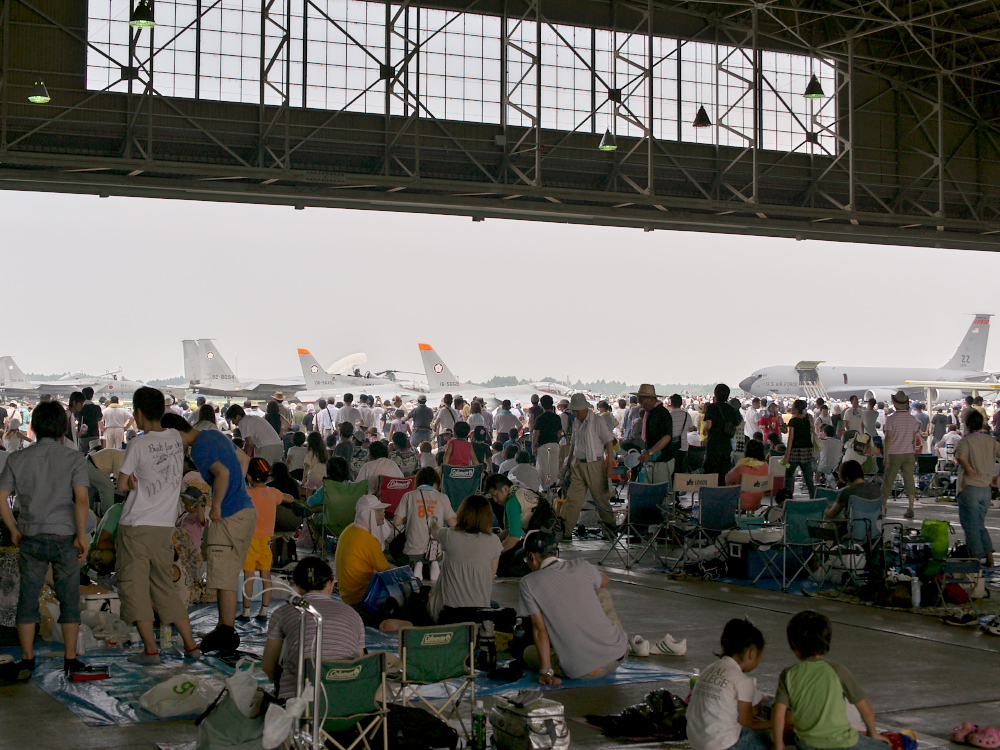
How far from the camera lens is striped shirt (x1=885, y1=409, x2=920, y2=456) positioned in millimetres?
13397

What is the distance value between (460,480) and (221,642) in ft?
14.3

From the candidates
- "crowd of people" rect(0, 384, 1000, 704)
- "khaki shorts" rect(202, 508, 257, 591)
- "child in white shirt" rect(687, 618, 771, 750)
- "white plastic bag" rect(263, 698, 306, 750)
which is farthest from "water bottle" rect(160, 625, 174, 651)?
"child in white shirt" rect(687, 618, 771, 750)

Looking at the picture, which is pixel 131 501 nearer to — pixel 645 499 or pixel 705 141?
pixel 645 499

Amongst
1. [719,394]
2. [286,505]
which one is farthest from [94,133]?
[719,394]

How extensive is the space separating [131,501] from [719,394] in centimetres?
728

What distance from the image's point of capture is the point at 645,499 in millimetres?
9922

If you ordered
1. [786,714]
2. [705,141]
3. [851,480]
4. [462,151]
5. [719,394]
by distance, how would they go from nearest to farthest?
[786,714], [851,480], [719,394], [462,151], [705,141]

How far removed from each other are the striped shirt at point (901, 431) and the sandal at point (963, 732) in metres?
9.41

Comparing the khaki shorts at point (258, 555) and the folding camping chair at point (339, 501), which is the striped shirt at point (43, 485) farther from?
the folding camping chair at point (339, 501)

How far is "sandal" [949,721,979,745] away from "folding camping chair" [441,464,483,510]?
607cm

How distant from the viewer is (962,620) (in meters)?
7.04

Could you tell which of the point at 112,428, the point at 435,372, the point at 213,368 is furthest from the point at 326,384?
the point at 112,428

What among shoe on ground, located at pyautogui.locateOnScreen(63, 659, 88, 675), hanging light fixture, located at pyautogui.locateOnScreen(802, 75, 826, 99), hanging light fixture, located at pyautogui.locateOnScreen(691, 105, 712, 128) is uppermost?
hanging light fixture, located at pyautogui.locateOnScreen(802, 75, 826, 99)

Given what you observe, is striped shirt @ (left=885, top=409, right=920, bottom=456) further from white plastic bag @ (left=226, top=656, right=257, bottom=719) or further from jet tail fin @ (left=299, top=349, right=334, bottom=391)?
jet tail fin @ (left=299, top=349, right=334, bottom=391)
